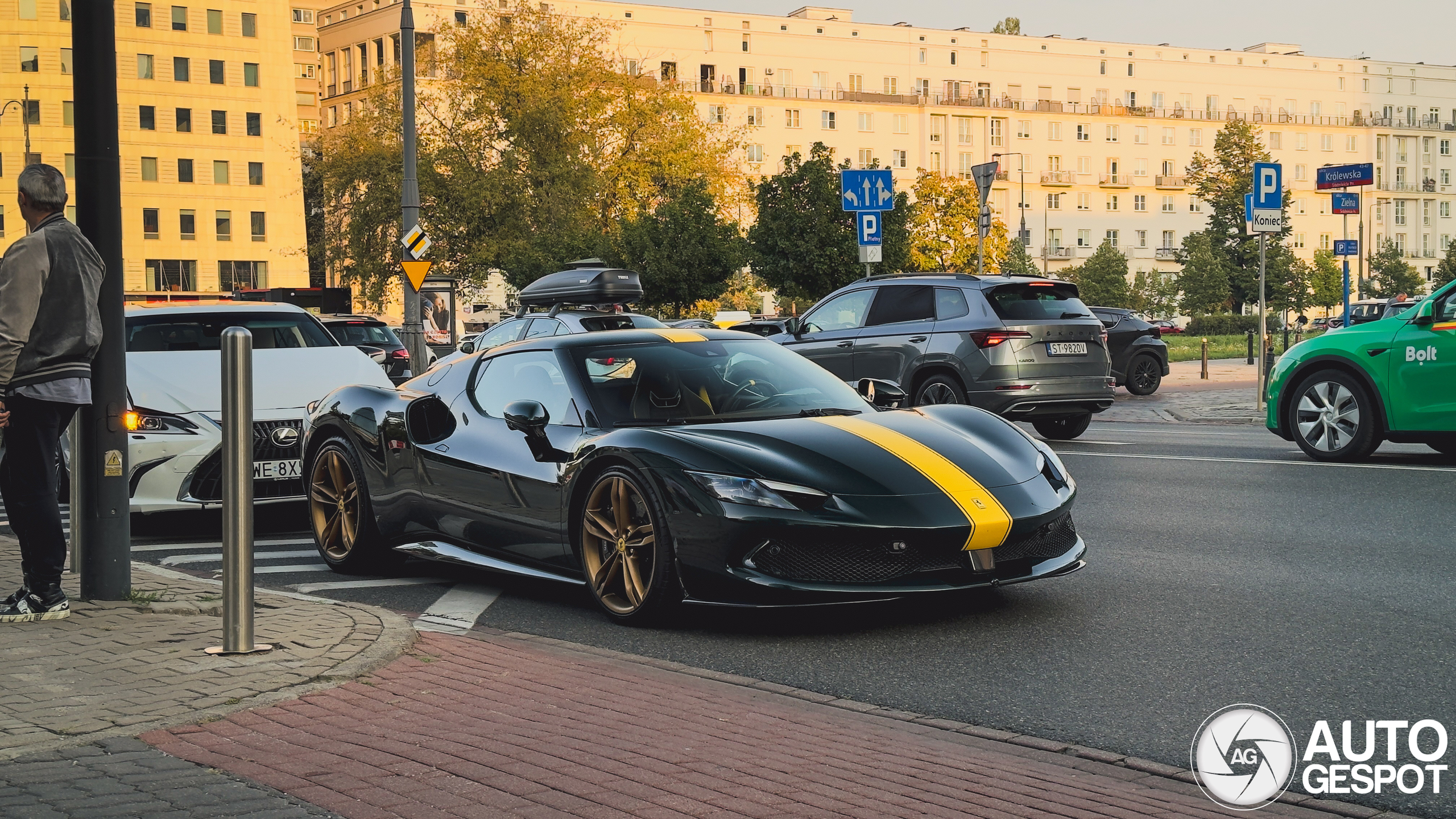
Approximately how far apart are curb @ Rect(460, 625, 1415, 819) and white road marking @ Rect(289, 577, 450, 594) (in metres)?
1.73

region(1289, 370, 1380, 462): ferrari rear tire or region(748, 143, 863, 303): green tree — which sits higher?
region(748, 143, 863, 303): green tree

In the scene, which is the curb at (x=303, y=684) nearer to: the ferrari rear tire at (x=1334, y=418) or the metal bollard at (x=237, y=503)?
the metal bollard at (x=237, y=503)

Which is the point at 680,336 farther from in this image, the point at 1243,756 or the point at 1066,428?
the point at 1066,428

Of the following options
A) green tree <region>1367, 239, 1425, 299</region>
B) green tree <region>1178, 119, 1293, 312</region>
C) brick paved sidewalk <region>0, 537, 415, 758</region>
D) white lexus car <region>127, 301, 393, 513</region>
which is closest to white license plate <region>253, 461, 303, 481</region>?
white lexus car <region>127, 301, 393, 513</region>

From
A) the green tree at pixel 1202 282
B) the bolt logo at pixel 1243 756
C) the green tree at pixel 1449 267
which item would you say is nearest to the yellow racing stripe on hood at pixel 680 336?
the bolt logo at pixel 1243 756

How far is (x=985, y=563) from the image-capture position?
6680 mm

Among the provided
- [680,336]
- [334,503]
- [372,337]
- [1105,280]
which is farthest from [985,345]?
[1105,280]

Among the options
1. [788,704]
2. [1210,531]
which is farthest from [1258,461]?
[788,704]

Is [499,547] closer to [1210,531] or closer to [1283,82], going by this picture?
Answer: [1210,531]

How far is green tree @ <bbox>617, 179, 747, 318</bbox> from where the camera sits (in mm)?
42750

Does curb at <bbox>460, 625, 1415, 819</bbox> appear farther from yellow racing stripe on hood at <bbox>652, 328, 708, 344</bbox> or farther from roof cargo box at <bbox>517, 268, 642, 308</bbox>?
roof cargo box at <bbox>517, 268, 642, 308</bbox>

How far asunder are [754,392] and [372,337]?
16.7m

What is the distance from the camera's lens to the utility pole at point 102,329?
22.9 feet

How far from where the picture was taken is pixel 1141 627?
6750 mm
